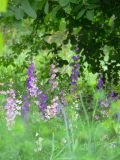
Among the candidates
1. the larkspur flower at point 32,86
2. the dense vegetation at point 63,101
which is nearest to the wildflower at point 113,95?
the dense vegetation at point 63,101

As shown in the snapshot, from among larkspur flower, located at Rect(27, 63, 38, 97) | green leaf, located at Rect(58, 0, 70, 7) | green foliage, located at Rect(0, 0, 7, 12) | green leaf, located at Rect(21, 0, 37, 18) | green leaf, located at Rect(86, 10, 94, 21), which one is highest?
green leaf, located at Rect(86, 10, 94, 21)

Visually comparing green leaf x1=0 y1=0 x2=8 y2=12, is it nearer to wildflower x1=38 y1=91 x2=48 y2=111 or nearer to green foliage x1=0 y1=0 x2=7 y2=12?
green foliage x1=0 y1=0 x2=7 y2=12

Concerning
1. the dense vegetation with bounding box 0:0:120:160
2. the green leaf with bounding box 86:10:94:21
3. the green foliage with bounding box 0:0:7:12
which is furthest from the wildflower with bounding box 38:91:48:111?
the green foliage with bounding box 0:0:7:12

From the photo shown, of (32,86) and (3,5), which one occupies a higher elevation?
(32,86)

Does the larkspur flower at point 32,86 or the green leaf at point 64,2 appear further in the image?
the larkspur flower at point 32,86

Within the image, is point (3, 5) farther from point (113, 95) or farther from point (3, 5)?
point (113, 95)

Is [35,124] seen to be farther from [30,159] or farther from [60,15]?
[60,15]

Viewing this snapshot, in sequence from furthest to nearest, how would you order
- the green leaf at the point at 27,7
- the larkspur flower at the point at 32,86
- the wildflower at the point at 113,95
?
the wildflower at the point at 113,95
the larkspur flower at the point at 32,86
the green leaf at the point at 27,7

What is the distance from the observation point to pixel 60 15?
383 cm

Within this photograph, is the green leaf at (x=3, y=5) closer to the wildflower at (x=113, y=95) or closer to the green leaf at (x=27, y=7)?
the green leaf at (x=27, y=7)

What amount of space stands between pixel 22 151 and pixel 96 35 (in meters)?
2.54

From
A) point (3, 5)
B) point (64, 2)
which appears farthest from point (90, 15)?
point (3, 5)

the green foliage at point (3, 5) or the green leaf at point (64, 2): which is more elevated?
the green leaf at point (64, 2)

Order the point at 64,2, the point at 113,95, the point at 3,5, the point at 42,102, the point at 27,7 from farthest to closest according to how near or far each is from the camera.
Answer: the point at 113,95
the point at 42,102
the point at 64,2
the point at 27,7
the point at 3,5
